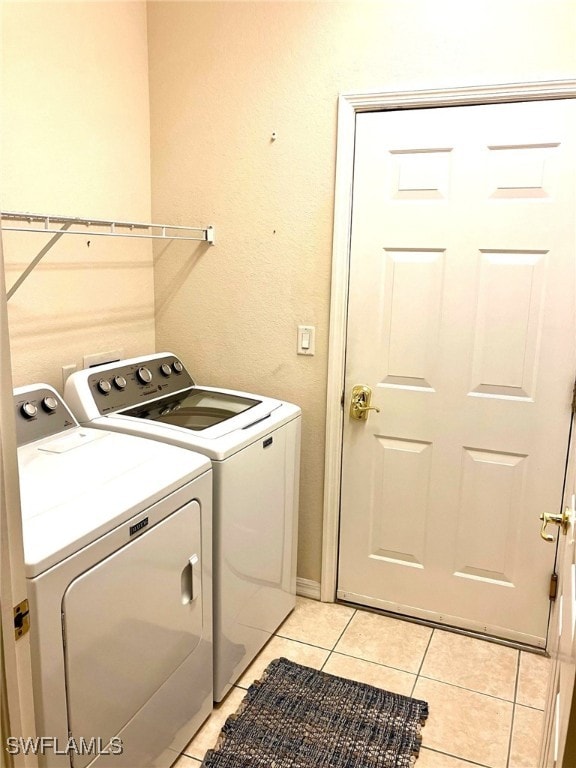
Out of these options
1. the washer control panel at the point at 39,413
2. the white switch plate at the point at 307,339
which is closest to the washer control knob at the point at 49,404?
the washer control panel at the point at 39,413

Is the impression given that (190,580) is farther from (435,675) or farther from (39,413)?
(435,675)

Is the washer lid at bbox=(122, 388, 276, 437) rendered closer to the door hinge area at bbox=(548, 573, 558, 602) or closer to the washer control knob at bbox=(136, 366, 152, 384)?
the washer control knob at bbox=(136, 366, 152, 384)

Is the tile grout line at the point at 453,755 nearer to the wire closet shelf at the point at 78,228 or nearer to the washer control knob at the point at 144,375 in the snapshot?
the washer control knob at the point at 144,375

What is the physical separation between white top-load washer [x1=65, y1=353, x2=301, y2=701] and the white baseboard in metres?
0.15

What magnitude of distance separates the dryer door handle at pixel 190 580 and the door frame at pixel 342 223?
901mm

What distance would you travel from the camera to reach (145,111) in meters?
2.57

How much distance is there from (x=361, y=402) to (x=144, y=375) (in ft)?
2.90

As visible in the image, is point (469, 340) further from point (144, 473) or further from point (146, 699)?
point (146, 699)

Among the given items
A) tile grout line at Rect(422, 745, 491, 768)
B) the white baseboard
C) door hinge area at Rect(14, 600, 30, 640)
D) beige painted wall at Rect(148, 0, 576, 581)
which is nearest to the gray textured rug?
tile grout line at Rect(422, 745, 491, 768)

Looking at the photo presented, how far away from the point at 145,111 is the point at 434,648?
252 centimetres

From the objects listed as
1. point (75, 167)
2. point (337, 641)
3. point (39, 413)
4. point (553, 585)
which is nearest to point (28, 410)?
point (39, 413)

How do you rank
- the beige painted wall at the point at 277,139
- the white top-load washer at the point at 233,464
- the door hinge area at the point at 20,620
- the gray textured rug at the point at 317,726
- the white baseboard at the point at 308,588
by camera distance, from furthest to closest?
the white baseboard at the point at 308,588 < the beige painted wall at the point at 277,139 < the white top-load washer at the point at 233,464 < the gray textured rug at the point at 317,726 < the door hinge area at the point at 20,620

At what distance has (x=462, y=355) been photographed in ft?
7.53

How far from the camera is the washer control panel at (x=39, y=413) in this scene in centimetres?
187
